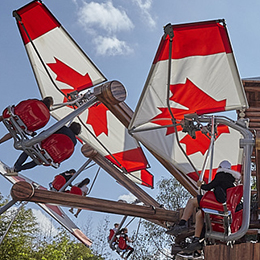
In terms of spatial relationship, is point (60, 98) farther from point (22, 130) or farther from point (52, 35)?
point (22, 130)

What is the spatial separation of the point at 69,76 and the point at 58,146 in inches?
66.6

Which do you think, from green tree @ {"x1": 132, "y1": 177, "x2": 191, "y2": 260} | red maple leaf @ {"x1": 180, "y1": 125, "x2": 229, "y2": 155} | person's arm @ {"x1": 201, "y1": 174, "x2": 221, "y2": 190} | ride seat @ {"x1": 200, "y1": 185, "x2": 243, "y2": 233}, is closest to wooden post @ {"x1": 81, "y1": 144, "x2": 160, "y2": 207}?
red maple leaf @ {"x1": 180, "y1": 125, "x2": 229, "y2": 155}

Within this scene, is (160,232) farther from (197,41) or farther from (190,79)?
(197,41)

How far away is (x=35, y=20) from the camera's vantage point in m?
6.69

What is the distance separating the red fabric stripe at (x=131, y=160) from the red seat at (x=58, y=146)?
2.34 m

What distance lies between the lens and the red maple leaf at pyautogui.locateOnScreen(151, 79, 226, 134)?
17.8 feet

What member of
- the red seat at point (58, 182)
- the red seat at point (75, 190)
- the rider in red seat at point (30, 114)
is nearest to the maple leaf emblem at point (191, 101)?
the rider in red seat at point (30, 114)

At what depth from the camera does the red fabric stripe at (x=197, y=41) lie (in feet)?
17.1

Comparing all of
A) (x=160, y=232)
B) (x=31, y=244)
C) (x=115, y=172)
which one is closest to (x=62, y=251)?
(x=31, y=244)

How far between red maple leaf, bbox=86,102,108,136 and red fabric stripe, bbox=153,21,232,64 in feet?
8.98

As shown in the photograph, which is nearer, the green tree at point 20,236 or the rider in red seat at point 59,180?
the rider in red seat at point 59,180

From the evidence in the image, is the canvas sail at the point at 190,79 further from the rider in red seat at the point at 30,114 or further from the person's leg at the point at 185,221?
the rider in red seat at the point at 30,114

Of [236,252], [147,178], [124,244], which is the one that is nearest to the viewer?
[236,252]

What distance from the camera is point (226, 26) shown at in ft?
17.0
